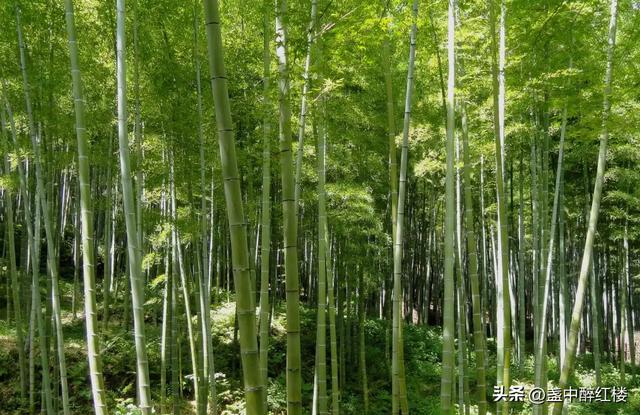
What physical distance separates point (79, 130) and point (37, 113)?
282 cm

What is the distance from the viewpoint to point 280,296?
13.1m

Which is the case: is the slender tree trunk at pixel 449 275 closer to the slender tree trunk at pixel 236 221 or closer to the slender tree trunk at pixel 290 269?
the slender tree trunk at pixel 290 269

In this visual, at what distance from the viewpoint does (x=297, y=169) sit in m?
3.92

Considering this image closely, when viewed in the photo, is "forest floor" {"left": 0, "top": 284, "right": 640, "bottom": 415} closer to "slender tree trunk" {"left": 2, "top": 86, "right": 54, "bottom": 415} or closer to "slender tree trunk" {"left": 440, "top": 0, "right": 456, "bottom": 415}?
"slender tree trunk" {"left": 2, "top": 86, "right": 54, "bottom": 415}

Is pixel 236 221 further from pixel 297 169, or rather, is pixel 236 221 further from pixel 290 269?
pixel 297 169

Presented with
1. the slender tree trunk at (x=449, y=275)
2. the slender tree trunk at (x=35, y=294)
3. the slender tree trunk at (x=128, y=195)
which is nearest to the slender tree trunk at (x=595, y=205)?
the slender tree trunk at (x=449, y=275)

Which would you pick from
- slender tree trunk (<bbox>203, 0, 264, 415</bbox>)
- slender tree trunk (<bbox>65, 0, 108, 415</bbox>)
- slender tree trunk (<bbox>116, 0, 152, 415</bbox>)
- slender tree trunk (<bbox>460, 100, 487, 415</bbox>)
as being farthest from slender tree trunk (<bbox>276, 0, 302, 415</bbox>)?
slender tree trunk (<bbox>460, 100, 487, 415</bbox>)

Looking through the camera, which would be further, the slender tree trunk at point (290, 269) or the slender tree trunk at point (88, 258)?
the slender tree trunk at point (88, 258)

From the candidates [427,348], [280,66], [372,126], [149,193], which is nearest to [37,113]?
[149,193]

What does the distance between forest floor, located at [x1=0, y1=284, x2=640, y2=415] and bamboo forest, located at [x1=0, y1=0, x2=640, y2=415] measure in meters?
0.04

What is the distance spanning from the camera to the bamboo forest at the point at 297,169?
3.16m

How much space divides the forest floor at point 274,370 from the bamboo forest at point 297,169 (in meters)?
0.04

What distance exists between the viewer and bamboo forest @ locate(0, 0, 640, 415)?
3162 mm

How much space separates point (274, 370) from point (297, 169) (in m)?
6.29
